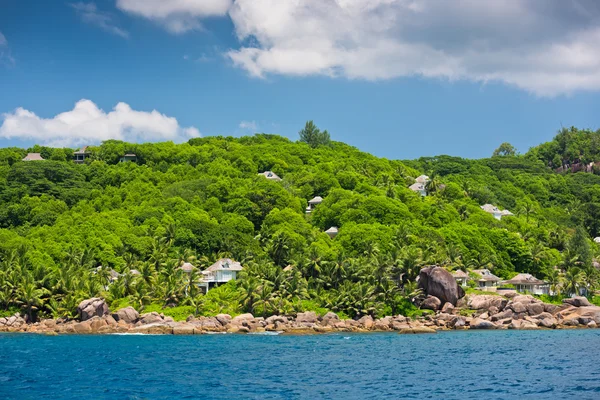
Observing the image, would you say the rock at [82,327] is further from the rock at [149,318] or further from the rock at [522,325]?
the rock at [522,325]

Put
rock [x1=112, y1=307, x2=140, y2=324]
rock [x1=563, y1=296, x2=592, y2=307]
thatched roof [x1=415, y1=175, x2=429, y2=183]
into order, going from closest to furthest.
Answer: rock [x1=112, y1=307, x2=140, y2=324] → rock [x1=563, y1=296, x2=592, y2=307] → thatched roof [x1=415, y1=175, x2=429, y2=183]

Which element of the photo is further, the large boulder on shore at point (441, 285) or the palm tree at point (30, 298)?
the large boulder on shore at point (441, 285)

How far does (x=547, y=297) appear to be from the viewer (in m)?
83.2

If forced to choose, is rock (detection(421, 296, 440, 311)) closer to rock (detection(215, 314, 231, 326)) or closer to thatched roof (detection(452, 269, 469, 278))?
thatched roof (detection(452, 269, 469, 278))

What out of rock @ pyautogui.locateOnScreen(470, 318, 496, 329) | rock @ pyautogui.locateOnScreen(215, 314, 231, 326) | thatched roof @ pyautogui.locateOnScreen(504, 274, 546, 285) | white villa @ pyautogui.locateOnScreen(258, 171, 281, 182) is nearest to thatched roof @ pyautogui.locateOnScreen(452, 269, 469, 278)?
thatched roof @ pyautogui.locateOnScreen(504, 274, 546, 285)

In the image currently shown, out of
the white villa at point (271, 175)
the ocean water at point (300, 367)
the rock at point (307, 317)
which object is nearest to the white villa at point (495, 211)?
the white villa at point (271, 175)

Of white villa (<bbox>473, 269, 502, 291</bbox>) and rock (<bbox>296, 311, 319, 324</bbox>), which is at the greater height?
white villa (<bbox>473, 269, 502, 291</bbox>)

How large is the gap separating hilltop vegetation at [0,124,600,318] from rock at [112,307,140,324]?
8.30 ft

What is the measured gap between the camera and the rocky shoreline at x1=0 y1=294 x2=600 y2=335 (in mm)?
65562

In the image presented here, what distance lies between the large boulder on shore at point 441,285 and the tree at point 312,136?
89.3 metres

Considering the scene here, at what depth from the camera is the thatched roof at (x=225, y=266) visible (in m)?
79.9

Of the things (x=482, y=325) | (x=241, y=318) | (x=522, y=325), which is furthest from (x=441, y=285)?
(x=241, y=318)

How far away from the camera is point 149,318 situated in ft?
220

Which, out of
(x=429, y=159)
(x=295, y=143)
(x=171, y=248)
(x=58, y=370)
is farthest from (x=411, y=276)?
(x=429, y=159)
